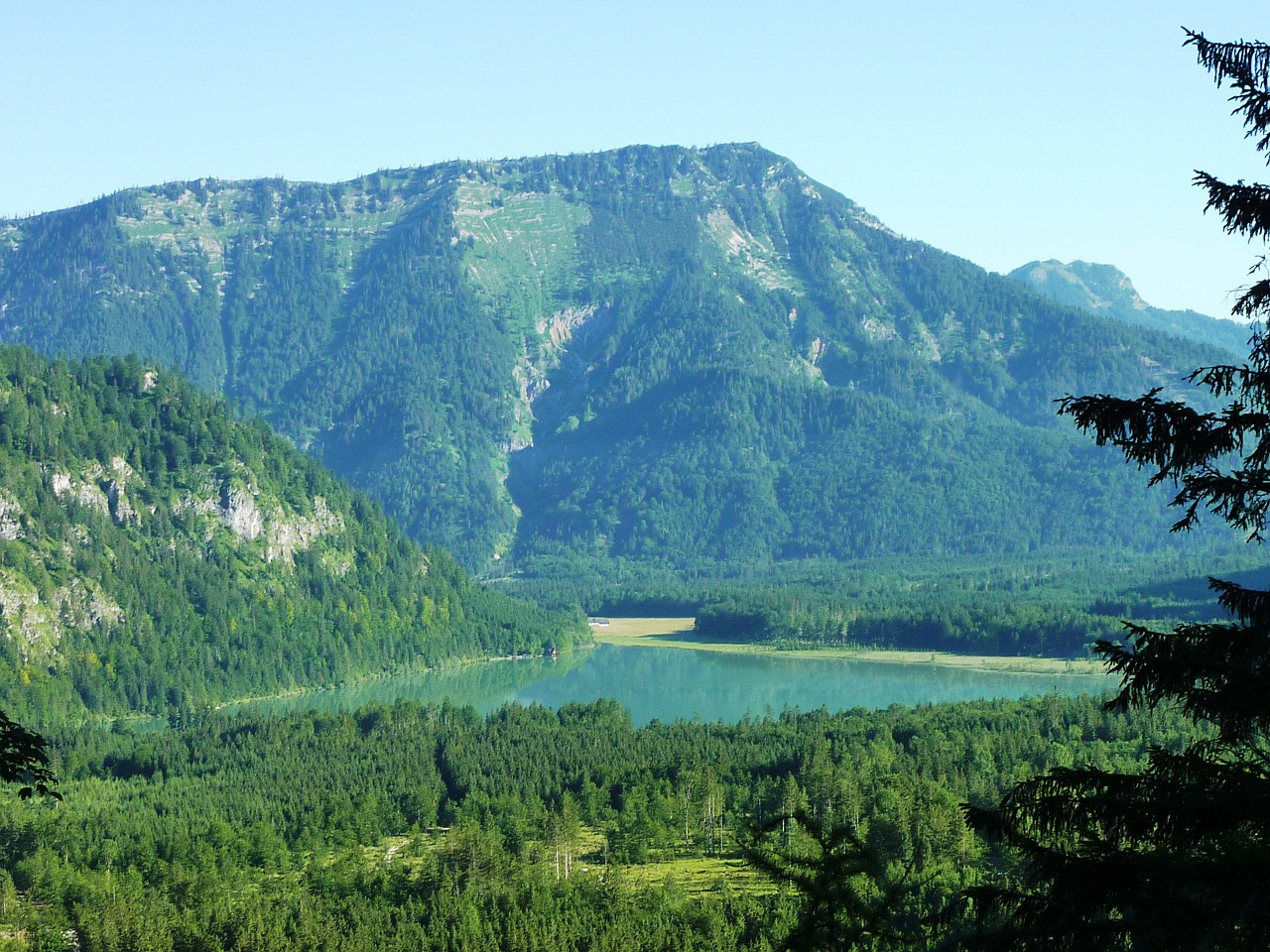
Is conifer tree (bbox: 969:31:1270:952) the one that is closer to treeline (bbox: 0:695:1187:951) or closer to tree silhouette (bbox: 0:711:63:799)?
tree silhouette (bbox: 0:711:63:799)

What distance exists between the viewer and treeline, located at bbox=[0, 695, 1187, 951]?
78500 mm

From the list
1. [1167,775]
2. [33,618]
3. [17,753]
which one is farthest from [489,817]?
[33,618]

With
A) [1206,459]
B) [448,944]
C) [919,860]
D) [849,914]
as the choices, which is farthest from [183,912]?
[1206,459]

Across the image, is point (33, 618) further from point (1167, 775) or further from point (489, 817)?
point (1167, 775)

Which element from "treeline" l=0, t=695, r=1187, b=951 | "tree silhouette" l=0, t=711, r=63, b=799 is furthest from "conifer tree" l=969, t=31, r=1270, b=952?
"treeline" l=0, t=695, r=1187, b=951

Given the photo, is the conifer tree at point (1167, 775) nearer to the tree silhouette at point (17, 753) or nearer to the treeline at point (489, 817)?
the tree silhouette at point (17, 753)

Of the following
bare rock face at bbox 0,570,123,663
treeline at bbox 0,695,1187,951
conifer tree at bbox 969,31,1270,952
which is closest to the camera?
conifer tree at bbox 969,31,1270,952

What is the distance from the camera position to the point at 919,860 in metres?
84.3

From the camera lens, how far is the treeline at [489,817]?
78.5 meters

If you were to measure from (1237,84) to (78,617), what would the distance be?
19710cm

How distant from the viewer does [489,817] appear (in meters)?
105

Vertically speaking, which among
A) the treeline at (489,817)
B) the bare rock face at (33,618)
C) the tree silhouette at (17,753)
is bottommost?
the treeline at (489,817)

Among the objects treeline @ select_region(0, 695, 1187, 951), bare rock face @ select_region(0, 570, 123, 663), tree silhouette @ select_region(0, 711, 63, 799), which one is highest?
tree silhouette @ select_region(0, 711, 63, 799)

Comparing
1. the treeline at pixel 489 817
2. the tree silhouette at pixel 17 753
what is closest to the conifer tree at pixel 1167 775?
the tree silhouette at pixel 17 753
